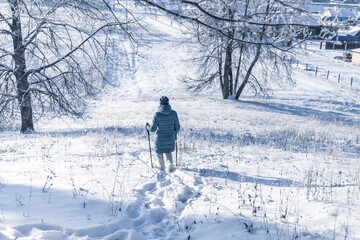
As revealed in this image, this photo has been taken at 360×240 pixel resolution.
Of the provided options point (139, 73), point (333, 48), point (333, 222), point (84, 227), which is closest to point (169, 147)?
point (84, 227)

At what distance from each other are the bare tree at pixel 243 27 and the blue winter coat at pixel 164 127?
174cm

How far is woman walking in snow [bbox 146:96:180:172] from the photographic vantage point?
6465mm

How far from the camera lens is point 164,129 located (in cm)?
657

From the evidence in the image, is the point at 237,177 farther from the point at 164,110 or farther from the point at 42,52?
the point at 42,52

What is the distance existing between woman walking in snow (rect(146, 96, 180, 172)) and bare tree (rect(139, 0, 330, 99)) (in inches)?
67.3

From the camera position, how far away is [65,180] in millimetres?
5562

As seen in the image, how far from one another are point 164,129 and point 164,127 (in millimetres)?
48

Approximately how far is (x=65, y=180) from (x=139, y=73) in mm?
31552

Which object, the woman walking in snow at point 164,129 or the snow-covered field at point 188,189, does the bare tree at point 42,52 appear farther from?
the woman walking in snow at point 164,129

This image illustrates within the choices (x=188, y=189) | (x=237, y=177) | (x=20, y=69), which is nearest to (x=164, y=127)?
(x=188, y=189)

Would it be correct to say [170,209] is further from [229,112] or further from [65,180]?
[229,112]

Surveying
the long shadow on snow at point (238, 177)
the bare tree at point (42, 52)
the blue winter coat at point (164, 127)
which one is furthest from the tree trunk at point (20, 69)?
the long shadow on snow at point (238, 177)

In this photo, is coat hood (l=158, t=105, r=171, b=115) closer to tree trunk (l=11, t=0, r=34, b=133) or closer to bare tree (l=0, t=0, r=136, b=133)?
bare tree (l=0, t=0, r=136, b=133)

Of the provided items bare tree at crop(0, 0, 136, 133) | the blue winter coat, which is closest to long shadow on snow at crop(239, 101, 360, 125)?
bare tree at crop(0, 0, 136, 133)
